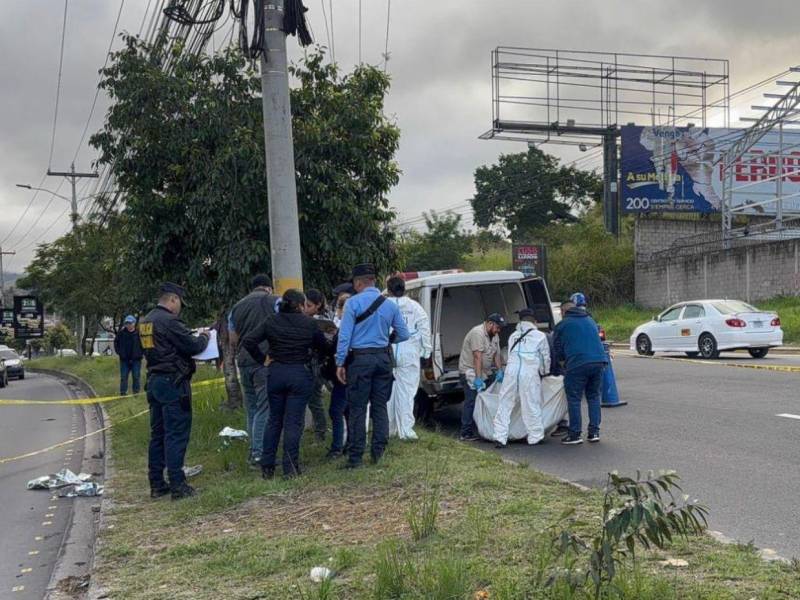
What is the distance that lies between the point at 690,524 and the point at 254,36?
7491 millimetres

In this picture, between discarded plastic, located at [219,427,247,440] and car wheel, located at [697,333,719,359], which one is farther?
car wheel, located at [697,333,719,359]

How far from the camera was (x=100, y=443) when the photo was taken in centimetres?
1173

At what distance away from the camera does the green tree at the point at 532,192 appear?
50.6 m

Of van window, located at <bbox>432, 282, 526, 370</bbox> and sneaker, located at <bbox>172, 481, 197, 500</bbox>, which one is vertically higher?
van window, located at <bbox>432, 282, 526, 370</bbox>

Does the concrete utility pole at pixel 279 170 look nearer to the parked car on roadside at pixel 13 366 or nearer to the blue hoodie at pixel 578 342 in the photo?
the blue hoodie at pixel 578 342

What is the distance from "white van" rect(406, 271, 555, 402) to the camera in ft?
34.1

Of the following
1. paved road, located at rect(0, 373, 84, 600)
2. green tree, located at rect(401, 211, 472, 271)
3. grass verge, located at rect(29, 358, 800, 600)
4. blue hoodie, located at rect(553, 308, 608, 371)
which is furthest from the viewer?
green tree, located at rect(401, 211, 472, 271)

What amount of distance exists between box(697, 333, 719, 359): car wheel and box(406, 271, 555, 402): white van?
8805mm

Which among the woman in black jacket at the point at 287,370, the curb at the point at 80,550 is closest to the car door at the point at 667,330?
the curb at the point at 80,550

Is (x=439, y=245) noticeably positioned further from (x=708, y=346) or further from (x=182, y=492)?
(x=182, y=492)

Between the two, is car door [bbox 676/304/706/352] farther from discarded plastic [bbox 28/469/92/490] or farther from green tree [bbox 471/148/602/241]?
green tree [bbox 471/148/602/241]

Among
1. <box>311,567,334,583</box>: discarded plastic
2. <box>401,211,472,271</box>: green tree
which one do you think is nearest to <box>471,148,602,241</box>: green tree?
<box>401,211,472,271</box>: green tree

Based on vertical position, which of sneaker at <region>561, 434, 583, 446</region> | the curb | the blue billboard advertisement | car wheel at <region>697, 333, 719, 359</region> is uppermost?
the blue billboard advertisement

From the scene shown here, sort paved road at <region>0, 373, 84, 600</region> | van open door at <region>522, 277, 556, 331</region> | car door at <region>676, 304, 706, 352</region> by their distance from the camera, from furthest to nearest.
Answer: car door at <region>676, 304, 706, 352</region>, van open door at <region>522, 277, 556, 331</region>, paved road at <region>0, 373, 84, 600</region>
